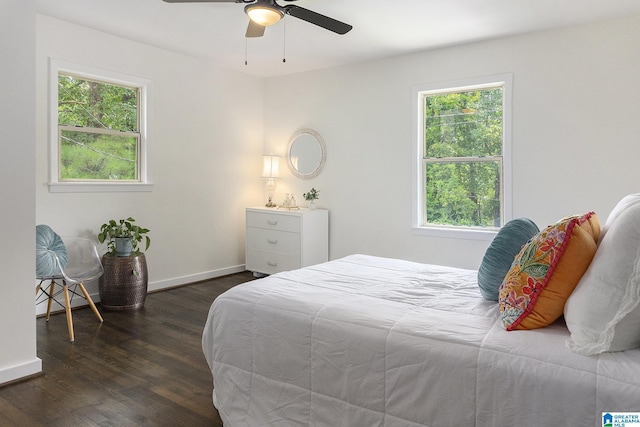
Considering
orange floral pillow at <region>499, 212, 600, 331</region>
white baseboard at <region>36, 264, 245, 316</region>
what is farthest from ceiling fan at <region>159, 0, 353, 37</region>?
white baseboard at <region>36, 264, 245, 316</region>

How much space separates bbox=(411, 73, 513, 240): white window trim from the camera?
412 cm

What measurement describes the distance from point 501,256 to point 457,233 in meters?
2.50

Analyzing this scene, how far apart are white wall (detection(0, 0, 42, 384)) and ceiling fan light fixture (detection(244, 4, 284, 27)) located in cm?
129

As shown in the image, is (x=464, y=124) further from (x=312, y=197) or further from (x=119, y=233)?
(x=119, y=233)

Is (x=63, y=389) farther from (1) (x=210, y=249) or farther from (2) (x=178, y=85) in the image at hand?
(2) (x=178, y=85)

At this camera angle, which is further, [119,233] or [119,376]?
[119,233]

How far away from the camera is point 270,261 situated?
17.1 ft

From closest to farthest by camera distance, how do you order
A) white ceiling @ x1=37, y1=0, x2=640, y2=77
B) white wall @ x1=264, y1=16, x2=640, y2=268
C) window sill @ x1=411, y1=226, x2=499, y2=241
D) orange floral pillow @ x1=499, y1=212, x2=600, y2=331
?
orange floral pillow @ x1=499, y1=212, x2=600, y2=331, white ceiling @ x1=37, y1=0, x2=640, y2=77, white wall @ x1=264, y1=16, x2=640, y2=268, window sill @ x1=411, y1=226, x2=499, y2=241

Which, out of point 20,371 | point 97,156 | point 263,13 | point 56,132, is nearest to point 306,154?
point 97,156

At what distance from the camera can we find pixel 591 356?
1360 millimetres

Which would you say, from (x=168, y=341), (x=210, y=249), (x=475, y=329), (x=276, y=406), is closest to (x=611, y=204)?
(x=475, y=329)

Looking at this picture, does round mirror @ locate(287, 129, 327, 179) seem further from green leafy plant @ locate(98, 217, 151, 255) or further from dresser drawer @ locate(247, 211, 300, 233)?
green leafy plant @ locate(98, 217, 151, 255)

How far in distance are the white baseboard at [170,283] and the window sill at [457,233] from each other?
233 centimetres

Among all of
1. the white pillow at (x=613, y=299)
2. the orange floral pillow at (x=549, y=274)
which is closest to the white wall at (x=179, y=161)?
the orange floral pillow at (x=549, y=274)
